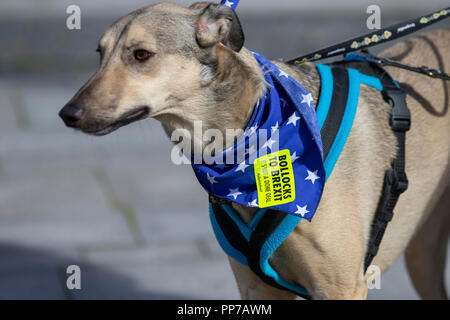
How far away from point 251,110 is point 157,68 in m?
0.42

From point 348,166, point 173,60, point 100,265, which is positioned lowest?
point 100,265

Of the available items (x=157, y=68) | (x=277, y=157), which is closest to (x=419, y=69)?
(x=277, y=157)

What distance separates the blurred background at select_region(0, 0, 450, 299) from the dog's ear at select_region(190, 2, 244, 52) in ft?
1.88

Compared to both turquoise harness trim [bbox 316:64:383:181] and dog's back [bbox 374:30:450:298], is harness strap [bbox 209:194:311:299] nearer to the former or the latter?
turquoise harness trim [bbox 316:64:383:181]

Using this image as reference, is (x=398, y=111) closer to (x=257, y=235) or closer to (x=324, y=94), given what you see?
(x=324, y=94)

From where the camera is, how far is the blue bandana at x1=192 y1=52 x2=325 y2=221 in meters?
2.79

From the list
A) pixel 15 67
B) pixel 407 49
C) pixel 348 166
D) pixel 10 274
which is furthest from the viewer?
pixel 15 67

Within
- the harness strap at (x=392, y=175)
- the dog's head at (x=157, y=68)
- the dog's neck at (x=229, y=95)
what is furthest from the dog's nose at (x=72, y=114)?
the harness strap at (x=392, y=175)

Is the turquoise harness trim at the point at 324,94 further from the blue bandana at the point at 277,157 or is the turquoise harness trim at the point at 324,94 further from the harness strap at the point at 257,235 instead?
the harness strap at the point at 257,235

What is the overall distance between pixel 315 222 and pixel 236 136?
0.50 metres

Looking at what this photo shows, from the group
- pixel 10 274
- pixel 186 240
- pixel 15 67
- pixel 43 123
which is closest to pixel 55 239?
pixel 10 274

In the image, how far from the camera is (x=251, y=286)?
3.40 m

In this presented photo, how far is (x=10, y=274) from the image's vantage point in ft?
15.5
